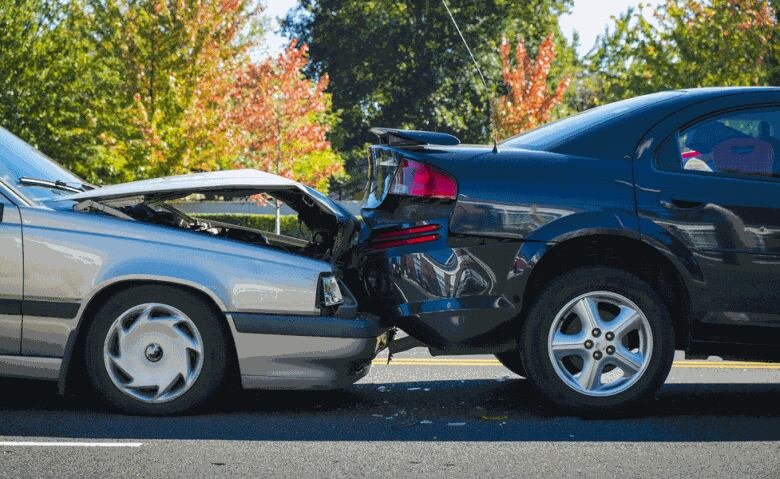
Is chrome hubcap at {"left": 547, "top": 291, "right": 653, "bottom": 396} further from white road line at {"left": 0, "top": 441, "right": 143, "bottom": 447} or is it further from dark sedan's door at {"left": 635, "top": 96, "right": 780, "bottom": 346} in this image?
white road line at {"left": 0, "top": 441, "right": 143, "bottom": 447}

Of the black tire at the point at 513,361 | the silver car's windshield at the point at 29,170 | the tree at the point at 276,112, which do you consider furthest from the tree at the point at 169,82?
the black tire at the point at 513,361

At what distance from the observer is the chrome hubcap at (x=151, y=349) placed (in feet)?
17.0

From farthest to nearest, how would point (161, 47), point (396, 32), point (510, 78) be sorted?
point (396, 32) → point (510, 78) → point (161, 47)

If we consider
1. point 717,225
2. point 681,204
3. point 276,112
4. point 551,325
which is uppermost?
point 276,112

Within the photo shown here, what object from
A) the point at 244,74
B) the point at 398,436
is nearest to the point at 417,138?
the point at 398,436

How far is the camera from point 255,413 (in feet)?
17.9

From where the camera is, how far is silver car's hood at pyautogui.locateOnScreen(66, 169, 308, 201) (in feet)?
17.8

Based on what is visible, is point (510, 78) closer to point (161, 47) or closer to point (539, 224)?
point (161, 47)

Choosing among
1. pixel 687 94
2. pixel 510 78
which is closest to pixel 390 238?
pixel 687 94

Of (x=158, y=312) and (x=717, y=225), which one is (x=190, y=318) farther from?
(x=717, y=225)

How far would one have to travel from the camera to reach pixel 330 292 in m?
5.30

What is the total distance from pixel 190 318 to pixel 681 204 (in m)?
2.47

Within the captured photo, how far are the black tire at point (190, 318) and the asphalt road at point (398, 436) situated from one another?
87 mm

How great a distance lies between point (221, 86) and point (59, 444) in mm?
20441
